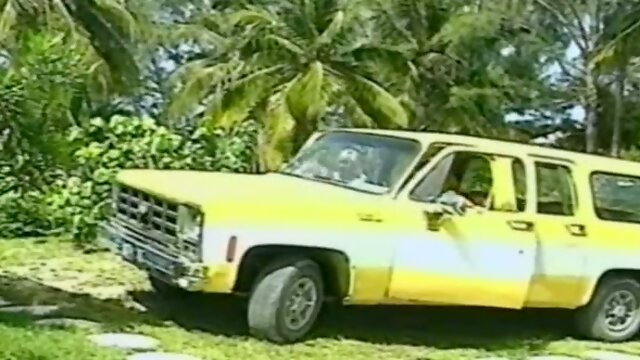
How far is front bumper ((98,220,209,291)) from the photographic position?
7.50 meters

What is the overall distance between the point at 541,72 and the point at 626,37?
5.73m

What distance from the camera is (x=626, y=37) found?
2422cm

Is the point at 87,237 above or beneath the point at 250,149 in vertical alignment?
beneath

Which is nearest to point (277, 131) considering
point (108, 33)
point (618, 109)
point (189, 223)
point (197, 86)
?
point (197, 86)

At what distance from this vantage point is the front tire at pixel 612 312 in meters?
9.32

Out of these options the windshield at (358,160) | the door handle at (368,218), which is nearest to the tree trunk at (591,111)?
the windshield at (358,160)

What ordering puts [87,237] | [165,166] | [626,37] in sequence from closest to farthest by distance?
[87,237], [165,166], [626,37]

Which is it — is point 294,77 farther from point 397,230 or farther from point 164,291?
point 397,230

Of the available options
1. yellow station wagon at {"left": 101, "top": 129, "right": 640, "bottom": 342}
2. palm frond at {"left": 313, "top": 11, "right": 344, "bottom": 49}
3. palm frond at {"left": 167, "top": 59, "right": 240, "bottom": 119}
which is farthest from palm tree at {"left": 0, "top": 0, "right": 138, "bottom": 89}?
yellow station wagon at {"left": 101, "top": 129, "right": 640, "bottom": 342}

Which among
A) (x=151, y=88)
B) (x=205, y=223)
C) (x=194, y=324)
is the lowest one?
(x=194, y=324)

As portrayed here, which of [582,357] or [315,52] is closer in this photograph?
[582,357]

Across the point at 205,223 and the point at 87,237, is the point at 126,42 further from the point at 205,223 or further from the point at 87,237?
the point at 205,223

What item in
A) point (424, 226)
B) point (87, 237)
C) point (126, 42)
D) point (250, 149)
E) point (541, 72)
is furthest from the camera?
point (541, 72)

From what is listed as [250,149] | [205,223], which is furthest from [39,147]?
[250,149]
